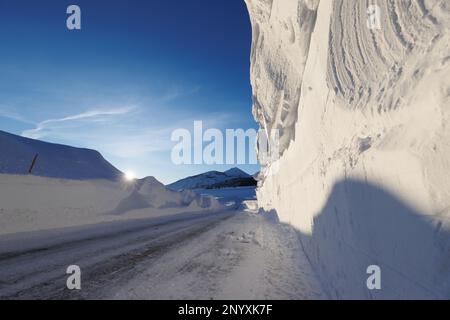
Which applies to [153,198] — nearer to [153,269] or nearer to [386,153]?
[153,269]

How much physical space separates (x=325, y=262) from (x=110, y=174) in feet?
70.9

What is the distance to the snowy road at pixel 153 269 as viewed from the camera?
11.6 feet

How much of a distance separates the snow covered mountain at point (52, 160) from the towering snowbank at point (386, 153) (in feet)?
50.6

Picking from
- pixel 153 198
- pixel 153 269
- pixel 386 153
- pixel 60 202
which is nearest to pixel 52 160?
pixel 60 202

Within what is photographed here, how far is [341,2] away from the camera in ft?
17.9

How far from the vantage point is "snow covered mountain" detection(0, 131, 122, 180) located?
1611 centimetres

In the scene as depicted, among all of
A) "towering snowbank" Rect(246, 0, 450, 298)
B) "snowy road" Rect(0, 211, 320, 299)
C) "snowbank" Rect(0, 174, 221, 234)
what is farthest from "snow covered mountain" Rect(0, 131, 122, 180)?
"towering snowbank" Rect(246, 0, 450, 298)

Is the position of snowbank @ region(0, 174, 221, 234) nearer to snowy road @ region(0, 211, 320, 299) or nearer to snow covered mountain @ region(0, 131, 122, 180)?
snow covered mountain @ region(0, 131, 122, 180)

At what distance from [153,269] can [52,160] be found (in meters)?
18.5

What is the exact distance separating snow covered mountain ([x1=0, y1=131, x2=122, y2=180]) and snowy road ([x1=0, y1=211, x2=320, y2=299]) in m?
10.7

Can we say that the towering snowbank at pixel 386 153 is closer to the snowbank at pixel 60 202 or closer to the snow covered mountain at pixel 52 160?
the snowbank at pixel 60 202

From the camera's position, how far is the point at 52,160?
19.5 meters

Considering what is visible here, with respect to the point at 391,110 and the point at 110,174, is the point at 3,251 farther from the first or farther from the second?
the point at 110,174
